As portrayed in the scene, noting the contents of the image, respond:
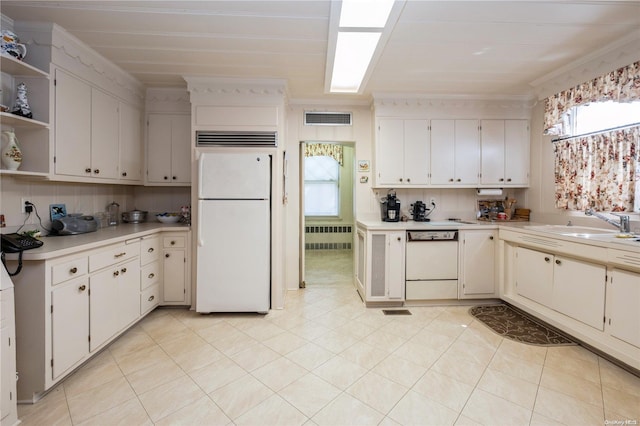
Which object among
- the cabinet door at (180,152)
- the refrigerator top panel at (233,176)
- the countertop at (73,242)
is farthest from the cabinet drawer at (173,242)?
the cabinet door at (180,152)

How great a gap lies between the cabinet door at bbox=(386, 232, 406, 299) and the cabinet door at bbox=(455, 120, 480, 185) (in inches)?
45.7

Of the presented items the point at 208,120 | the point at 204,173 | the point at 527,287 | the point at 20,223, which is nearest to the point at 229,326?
the point at 204,173

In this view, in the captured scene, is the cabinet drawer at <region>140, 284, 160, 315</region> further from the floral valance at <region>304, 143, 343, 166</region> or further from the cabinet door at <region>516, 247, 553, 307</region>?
the cabinet door at <region>516, 247, 553, 307</region>

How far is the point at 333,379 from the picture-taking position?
1.84m

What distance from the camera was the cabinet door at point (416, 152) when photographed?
338cm

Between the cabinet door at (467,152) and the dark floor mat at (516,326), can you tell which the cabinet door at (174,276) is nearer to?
the dark floor mat at (516,326)

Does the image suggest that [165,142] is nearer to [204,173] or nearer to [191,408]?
[204,173]

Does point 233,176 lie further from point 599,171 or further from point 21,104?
point 599,171

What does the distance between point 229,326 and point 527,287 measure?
2.95 meters

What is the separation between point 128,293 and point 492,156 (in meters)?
4.19

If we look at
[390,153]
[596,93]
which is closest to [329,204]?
[390,153]

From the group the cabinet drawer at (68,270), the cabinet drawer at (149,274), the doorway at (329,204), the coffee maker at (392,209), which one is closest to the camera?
the cabinet drawer at (68,270)

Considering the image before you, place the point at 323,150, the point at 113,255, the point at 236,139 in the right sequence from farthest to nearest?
the point at 323,150 → the point at 236,139 → the point at 113,255

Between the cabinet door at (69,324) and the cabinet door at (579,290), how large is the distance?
12.2 ft
